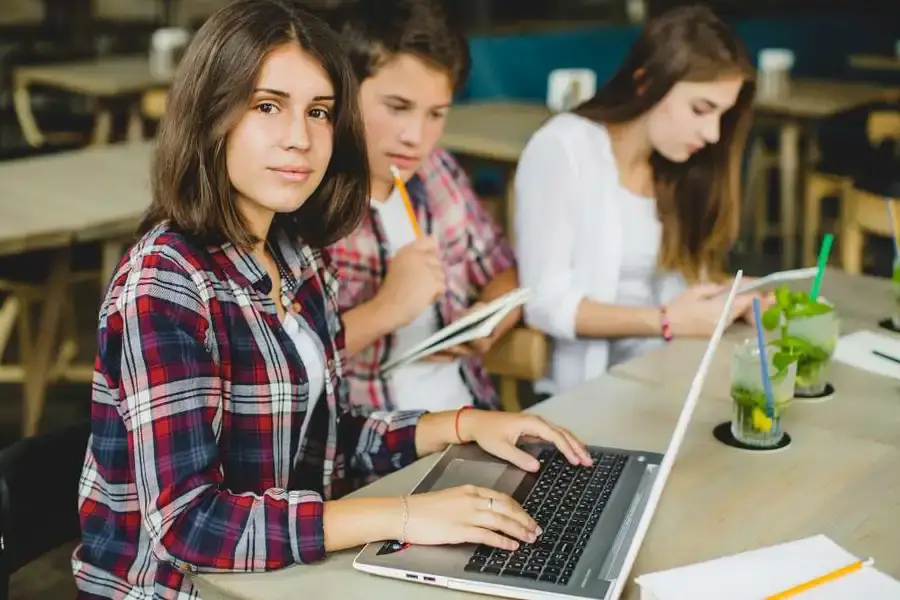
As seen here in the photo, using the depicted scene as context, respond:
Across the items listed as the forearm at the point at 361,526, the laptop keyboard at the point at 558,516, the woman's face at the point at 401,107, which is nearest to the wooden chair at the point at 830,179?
the woman's face at the point at 401,107

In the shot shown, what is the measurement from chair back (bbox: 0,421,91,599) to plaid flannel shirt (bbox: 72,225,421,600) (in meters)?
0.04

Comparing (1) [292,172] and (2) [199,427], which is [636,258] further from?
(2) [199,427]

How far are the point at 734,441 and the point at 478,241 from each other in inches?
32.4

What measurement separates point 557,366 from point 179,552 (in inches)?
48.0

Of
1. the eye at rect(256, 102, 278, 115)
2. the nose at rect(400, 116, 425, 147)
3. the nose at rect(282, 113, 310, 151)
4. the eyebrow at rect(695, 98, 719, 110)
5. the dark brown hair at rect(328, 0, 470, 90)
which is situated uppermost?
the dark brown hair at rect(328, 0, 470, 90)

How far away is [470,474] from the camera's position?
131 cm

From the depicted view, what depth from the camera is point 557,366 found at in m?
2.21

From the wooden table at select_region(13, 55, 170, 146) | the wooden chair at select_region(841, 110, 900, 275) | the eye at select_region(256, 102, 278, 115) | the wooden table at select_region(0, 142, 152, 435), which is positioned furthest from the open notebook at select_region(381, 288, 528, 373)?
the wooden table at select_region(13, 55, 170, 146)

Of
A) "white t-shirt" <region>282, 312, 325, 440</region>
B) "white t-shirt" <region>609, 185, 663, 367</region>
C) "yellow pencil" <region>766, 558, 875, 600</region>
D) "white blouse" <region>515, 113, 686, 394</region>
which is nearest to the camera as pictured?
"yellow pencil" <region>766, 558, 875, 600</region>

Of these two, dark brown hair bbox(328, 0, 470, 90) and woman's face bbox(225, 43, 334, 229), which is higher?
dark brown hair bbox(328, 0, 470, 90)

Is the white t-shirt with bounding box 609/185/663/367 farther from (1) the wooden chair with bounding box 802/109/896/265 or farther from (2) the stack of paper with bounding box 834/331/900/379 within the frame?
(1) the wooden chair with bounding box 802/109/896/265

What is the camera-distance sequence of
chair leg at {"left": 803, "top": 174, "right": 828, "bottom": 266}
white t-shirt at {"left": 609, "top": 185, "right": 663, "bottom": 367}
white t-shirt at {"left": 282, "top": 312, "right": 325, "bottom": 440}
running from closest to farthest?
white t-shirt at {"left": 282, "top": 312, "right": 325, "bottom": 440}
white t-shirt at {"left": 609, "top": 185, "right": 663, "bottom": 367}
chair leg at {"left": 803, "top": 174, "right": 828, "bottom": 266}

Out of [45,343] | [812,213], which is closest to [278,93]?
[45,343]

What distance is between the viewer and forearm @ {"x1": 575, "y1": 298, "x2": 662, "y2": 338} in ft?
6.48
